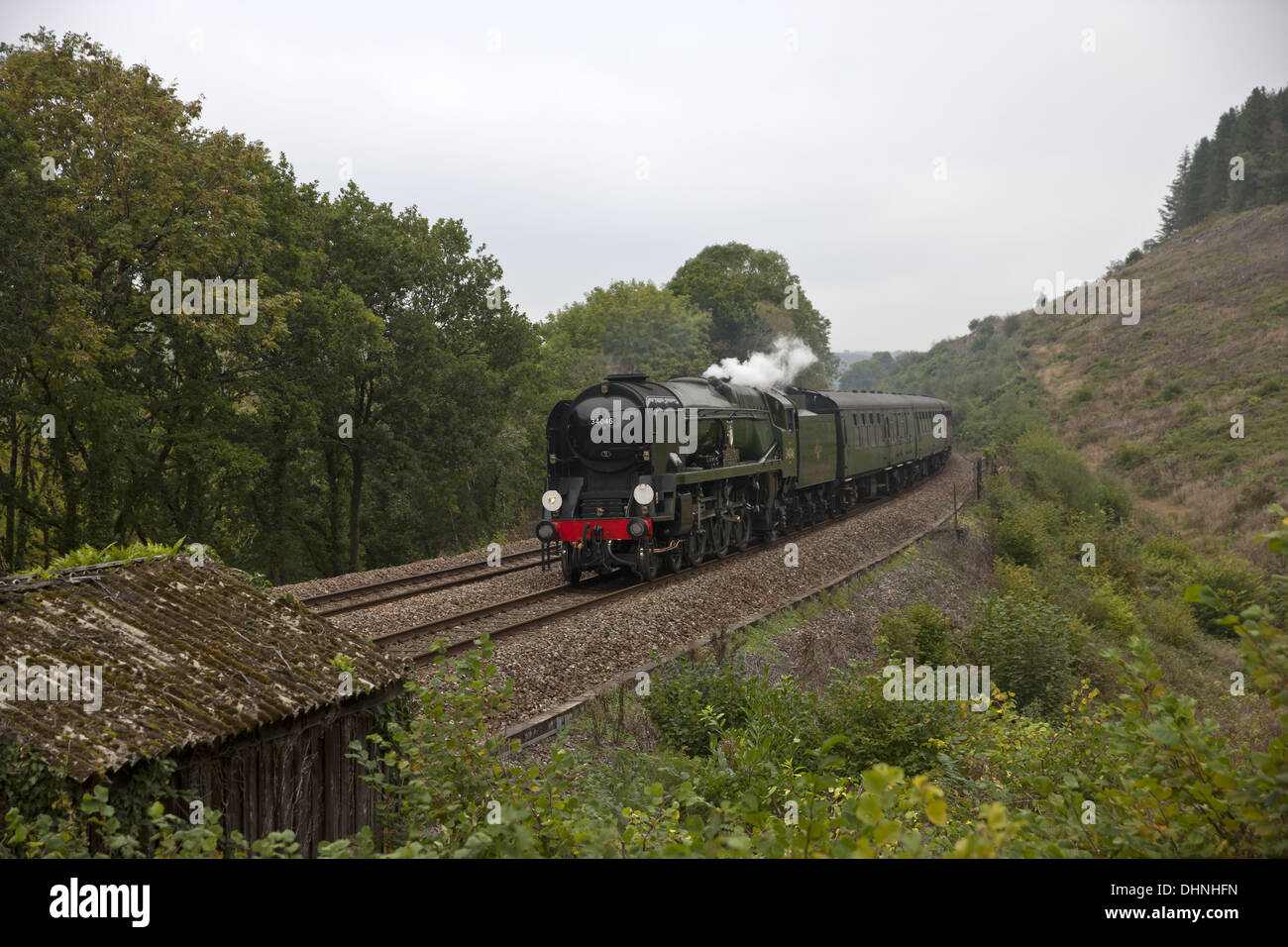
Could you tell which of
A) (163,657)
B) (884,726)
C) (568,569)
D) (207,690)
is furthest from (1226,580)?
(163,657)

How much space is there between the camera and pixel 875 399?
30516 mm

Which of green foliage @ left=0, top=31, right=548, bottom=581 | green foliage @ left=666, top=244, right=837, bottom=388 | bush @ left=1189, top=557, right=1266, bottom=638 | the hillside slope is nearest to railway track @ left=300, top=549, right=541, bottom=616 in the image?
green foliage @ left=0, top=31, right=548, bottom=581

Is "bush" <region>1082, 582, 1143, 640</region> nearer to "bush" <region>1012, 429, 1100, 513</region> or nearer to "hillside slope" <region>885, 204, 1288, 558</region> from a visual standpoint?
"bush" <region>1012, 429, 1100, 513</region>

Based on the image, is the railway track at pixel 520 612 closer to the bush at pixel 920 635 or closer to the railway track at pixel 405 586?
the railway track at pixel 405 586

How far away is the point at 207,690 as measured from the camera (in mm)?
5441

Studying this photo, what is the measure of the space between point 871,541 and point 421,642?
13710 millimetres

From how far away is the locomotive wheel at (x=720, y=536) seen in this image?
60.2ft

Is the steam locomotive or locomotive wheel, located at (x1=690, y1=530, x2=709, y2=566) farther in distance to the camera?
locomotive wheel, located at (x1=690, y1=530, x2=709, y2=566)

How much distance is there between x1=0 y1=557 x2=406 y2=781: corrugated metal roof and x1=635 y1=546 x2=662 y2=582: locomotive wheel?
8877 mm

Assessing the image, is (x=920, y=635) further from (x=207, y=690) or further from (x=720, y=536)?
(x=207, y=690)

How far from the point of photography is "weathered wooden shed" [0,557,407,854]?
15.5 feet

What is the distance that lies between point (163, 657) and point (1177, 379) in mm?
57390

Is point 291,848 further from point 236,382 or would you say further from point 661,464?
point 236,382

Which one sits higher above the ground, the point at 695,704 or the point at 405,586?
the point at 405,586
